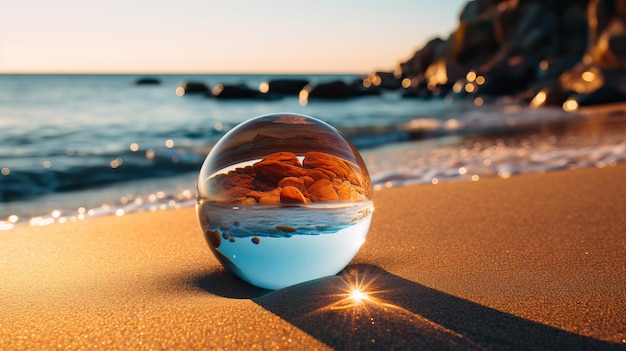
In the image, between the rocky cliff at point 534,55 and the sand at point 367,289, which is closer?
the sand at point 367,289

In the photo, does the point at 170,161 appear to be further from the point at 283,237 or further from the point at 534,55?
the point at 534,55

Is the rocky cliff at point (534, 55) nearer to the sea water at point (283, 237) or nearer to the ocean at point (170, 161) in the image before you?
the ocean at point (170, 161)

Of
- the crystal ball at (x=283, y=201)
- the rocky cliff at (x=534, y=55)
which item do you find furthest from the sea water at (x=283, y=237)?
the rocky cliff at (x=534, y=55)

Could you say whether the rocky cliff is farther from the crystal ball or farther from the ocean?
the crystal ball

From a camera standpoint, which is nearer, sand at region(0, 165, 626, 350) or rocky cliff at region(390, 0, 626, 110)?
sand at region(0, 165, 626, 350)

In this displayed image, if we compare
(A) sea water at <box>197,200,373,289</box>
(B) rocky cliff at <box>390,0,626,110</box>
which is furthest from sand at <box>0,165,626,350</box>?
(B) rocky cliff at <box>390,0,626,110</box>

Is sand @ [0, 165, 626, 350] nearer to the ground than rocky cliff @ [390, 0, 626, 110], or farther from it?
nearer to the ground

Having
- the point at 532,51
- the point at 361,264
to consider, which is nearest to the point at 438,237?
the point at 361,264
